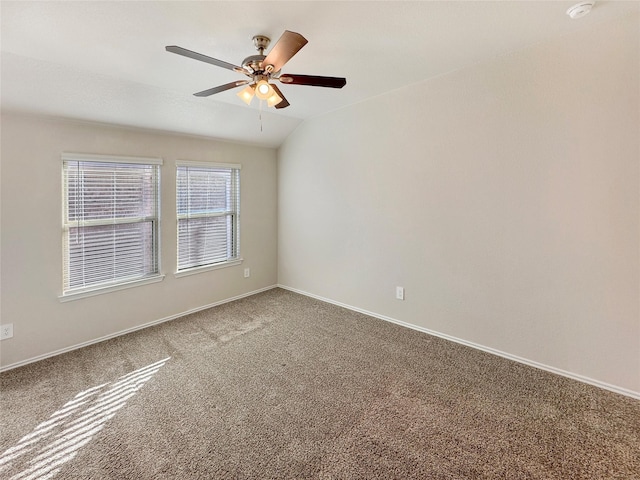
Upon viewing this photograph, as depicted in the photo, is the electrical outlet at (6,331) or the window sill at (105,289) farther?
the window sill at (105,289)

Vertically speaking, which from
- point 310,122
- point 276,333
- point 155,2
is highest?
point 310,122

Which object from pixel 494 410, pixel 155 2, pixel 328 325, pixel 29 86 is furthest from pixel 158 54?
pixel 494 410

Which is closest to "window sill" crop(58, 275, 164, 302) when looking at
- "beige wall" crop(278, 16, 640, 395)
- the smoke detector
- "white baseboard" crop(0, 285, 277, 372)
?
"white baseboard" crop(0, 285, 277, 372)

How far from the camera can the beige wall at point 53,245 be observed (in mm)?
2578

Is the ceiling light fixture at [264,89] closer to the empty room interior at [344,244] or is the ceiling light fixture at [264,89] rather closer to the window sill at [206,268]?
the empty room interior at [344,244]

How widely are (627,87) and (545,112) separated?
45cm

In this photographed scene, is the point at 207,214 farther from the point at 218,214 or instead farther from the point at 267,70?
the point at 267,70

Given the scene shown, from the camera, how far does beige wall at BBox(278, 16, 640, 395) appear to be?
7.11ft

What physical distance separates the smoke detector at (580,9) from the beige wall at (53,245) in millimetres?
3565

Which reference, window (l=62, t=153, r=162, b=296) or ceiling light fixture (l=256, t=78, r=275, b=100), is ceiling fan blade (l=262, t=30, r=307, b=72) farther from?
window (l=62, t=153, r=162, b=296)

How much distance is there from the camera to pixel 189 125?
346 centimetres

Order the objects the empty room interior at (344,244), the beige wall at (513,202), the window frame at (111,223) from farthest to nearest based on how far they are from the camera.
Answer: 1. the window frame at (111,223)
2. the beige wall at (513,202)
3. the empty room interior at (344,244)

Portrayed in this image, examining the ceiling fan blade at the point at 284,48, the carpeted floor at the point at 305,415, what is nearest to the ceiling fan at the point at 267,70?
the ceiling fan blade at the point at 284,48

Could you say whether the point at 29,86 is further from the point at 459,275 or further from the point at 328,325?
the point at 459,275
